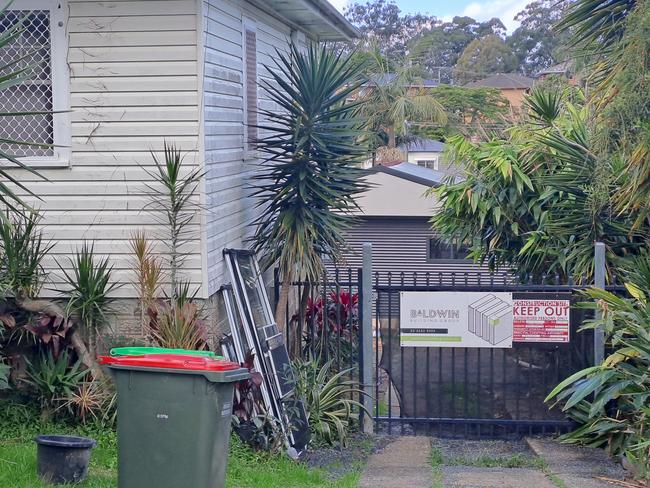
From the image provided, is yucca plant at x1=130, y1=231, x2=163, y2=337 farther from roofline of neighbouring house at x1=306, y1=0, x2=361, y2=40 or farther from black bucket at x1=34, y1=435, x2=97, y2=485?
roofline of neighbouring house at x1=306, y1=0, x2=361, y2=40

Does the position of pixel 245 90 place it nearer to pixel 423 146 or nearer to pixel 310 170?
pixel 310 170

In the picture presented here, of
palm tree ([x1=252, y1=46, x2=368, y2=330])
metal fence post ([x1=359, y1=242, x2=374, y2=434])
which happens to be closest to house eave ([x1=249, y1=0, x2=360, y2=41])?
palm tree ([x1=252, y1=46, x2=368, y2=330])

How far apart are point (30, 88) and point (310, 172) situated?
2864mm

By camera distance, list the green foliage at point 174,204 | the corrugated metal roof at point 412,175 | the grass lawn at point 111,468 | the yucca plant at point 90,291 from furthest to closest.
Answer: the corrugated metal roof at point 412,175 < the green foliage at point 174,204 < the yucca plant at point 90,291 < the grass lawn at point 111,468

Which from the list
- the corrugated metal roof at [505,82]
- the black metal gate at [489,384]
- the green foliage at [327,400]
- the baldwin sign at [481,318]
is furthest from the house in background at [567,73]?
the corrugated metal roof at [505,82]

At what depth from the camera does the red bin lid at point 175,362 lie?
602 cm

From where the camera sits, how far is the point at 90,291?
8180mm

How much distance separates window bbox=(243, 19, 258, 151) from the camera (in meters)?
10.5

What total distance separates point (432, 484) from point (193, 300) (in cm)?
274

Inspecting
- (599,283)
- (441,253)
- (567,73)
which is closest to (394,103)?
(441,253)

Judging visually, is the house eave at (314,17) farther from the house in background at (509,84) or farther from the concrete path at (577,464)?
the house in background at (509,84)

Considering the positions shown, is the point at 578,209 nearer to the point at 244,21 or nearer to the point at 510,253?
the point at 510,253

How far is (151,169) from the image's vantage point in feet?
27.7

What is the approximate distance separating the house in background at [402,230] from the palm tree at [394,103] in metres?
11.4
